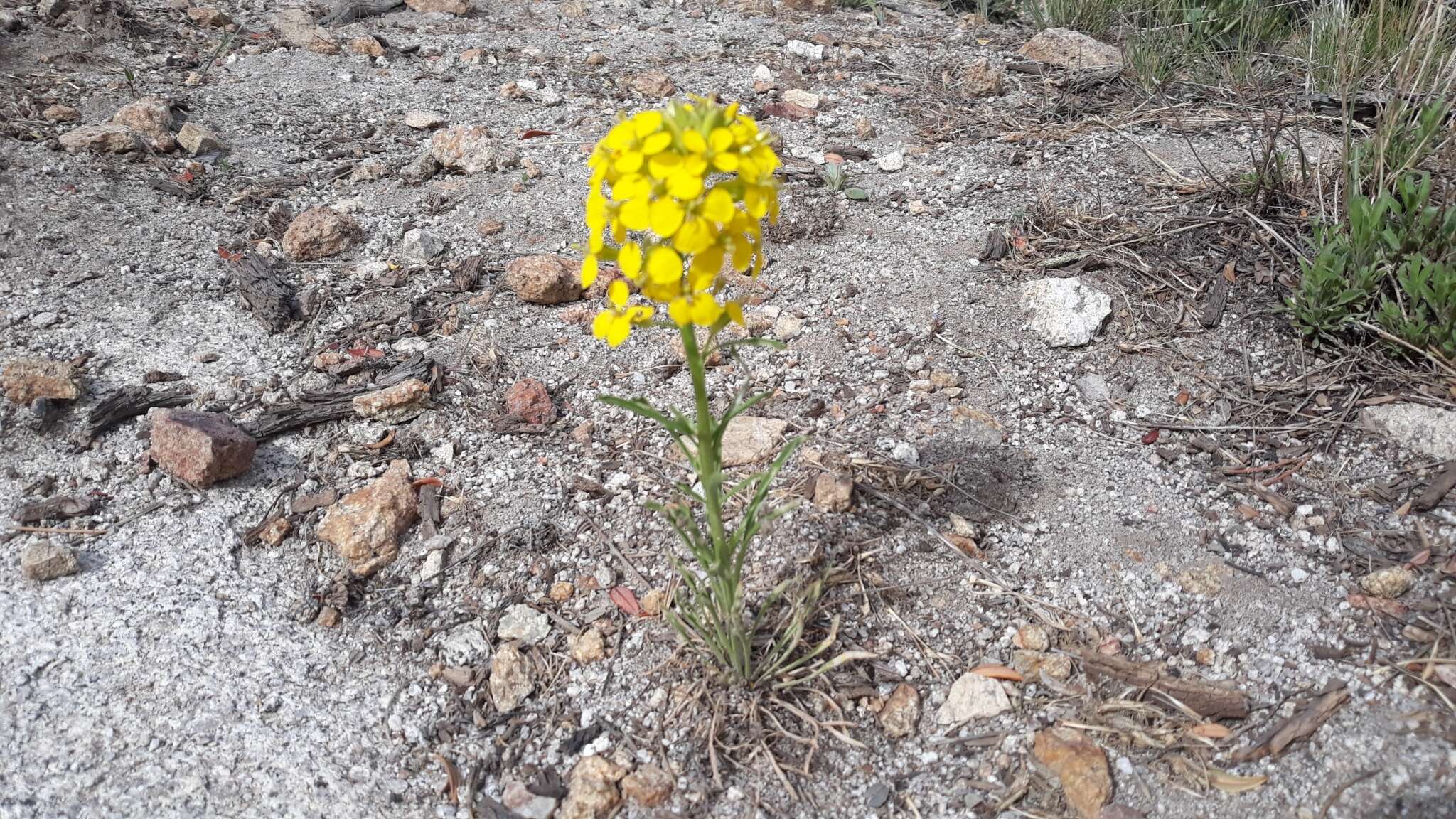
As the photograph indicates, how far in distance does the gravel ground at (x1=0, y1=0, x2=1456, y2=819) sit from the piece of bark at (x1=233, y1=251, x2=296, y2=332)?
5 centimetres

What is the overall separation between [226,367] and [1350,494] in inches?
126

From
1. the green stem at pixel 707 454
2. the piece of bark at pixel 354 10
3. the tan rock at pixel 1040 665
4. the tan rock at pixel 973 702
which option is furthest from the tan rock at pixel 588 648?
the piece of bark at pixel 354 10

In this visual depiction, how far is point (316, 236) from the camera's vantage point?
11.1ft

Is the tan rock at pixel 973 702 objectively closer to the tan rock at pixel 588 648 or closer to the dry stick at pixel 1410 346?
the tan rock at pixel 588 648

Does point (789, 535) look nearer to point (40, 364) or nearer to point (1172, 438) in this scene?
point (1172, 438)

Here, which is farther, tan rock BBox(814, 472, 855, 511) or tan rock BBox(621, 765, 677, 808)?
tan rock BBox(814, 472, 855, 511)

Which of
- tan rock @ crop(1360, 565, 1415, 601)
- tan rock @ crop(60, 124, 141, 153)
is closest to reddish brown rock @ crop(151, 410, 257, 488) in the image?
tan rock @ crop(60, 124, 141, 153)

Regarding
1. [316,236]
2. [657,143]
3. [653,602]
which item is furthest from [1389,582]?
[316,236]

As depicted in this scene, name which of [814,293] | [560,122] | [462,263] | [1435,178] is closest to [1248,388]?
[1435,178]

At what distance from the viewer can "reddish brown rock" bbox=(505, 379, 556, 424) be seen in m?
2.69

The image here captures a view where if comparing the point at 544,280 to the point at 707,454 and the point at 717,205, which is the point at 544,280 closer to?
the point at 707,454

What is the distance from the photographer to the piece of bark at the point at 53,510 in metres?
2.35

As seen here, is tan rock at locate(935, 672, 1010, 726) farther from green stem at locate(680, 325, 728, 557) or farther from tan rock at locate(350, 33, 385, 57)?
tan rock at locate(350, 33, 385, 57)

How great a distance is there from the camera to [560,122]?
4223 mm
